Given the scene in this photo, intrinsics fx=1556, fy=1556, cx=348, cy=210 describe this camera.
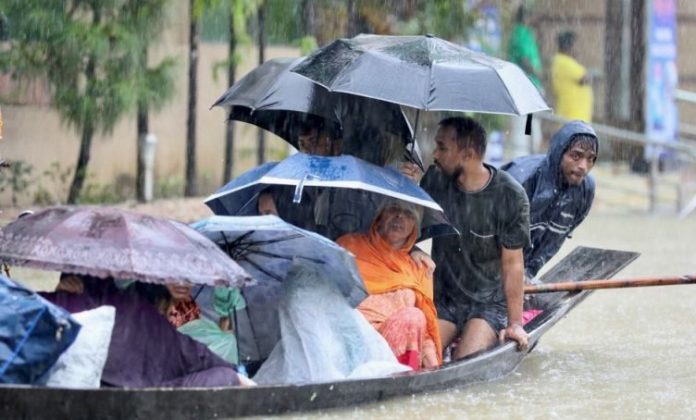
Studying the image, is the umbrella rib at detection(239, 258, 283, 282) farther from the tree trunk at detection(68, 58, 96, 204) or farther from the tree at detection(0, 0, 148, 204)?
the tree trunk at detection(68, 58, 96, 204)

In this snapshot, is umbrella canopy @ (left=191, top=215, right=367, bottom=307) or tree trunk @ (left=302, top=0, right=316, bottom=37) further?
tree trunk @ (left=302, top=0, right=316, bottom=37)

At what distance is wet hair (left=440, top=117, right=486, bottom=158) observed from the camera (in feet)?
26.4

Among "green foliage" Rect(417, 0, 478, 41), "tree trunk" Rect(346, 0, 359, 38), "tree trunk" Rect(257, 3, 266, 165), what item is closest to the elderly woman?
"tree trunk" Rect(257, 3, 266, 165)

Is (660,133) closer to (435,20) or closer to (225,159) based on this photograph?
(435,20)

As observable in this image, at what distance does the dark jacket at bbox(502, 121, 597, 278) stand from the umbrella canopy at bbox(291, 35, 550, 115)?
0.76 metres

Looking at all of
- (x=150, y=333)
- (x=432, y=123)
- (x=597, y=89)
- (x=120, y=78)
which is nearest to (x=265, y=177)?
(x=150, y=333)

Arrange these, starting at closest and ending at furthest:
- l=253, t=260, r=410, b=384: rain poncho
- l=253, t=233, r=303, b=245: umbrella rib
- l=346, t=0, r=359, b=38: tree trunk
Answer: l=253, t=260, r=410, b=384: rain poncho, l=253, t=233, r=303, b=245: umbrella rib, l=346, t=0, r=359, b=38: tree trunk

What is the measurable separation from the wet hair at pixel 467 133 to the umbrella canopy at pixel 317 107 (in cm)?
57

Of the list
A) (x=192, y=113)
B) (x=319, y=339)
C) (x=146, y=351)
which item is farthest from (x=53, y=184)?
(x=146, y=351)

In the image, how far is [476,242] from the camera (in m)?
8.25

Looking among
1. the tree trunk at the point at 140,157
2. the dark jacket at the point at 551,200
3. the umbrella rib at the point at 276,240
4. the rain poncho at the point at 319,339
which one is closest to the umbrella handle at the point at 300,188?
the umbrella rib at the point at 276,240

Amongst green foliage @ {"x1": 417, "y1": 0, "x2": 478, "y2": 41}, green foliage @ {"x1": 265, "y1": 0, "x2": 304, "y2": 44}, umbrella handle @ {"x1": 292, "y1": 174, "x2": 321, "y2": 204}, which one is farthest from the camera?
green foliage @ {"x1": 417, "y1": 0, "x2": 478, "y2": 41}

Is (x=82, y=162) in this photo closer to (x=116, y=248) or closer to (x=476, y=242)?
(x=476, y=242)

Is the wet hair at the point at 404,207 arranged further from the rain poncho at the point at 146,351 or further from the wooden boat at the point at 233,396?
the rain poncho at the point at 146,351
